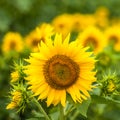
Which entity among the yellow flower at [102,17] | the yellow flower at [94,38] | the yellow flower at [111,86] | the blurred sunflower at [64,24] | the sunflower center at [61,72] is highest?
the yellow flower at [102,17]

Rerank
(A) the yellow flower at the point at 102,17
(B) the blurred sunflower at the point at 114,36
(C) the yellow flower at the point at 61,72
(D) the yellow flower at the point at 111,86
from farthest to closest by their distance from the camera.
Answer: (A) the yellow flower at the point at 102,17 → (B) the blurred sunflower at the point at 114,36 → (D) the yellow flower at the point at 111,86 → (C) the yellow flower at the point at 61,72

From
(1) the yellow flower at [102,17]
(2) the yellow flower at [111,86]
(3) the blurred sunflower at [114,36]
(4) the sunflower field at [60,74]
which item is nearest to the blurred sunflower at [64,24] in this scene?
(4) the sunflower field at [60,74]

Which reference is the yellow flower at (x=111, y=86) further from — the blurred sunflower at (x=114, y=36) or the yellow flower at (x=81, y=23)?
the yellow flower at (x=81, y=23)

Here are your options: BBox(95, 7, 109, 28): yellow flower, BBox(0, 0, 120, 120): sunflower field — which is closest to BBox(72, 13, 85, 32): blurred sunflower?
BBox(0, 0, 120, 120): sunflower field

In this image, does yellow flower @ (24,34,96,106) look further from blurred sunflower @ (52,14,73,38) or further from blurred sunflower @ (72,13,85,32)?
blurred sunflower @ (72,13,85,32)

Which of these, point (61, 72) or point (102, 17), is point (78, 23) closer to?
point (102, 17)

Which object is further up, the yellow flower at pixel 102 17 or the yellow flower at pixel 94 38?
the yellow flower at pixel 102 17

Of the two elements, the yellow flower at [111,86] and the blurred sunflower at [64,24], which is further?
the blurred sunflower at [64,24]

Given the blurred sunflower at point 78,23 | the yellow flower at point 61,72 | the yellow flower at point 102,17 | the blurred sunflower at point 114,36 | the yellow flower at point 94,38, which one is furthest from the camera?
the yellow flower at point 102,17

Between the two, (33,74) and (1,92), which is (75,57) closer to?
(33,74)

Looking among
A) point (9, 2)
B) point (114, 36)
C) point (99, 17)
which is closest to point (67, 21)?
point (114, 36)
